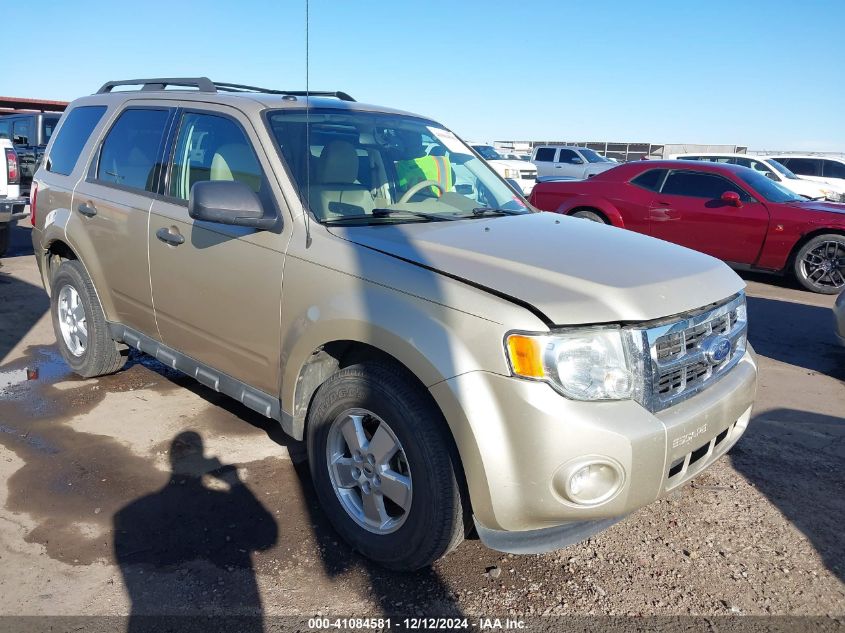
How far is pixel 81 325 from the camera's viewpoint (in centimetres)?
475

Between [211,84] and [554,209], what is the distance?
739 cm

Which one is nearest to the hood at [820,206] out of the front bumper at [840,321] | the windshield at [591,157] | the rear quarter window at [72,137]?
the front bumper at [840,321]

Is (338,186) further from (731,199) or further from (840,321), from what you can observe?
(731,199)

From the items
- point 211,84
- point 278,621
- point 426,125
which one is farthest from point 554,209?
point 278,621

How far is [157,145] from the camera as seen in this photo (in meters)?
3.95

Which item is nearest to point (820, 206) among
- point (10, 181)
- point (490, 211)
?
point (490, 211)

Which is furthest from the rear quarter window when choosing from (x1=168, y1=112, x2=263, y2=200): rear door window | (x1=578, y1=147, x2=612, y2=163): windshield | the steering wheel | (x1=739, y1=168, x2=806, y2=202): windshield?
(x1=578, y1=147, x2=612, y2=163): windshield

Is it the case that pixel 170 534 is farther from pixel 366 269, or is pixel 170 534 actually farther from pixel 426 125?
pixel 426 125

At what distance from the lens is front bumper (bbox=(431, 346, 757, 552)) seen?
223 cm

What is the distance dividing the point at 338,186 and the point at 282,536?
65.5 inches

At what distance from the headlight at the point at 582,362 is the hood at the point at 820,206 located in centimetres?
798

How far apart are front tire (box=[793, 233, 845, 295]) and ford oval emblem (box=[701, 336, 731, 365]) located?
7.11 metres

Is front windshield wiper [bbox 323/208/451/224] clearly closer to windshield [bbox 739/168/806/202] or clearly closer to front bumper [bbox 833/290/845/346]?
front bumper [bbox 833/290/845/346]

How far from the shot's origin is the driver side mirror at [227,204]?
9.59ft
